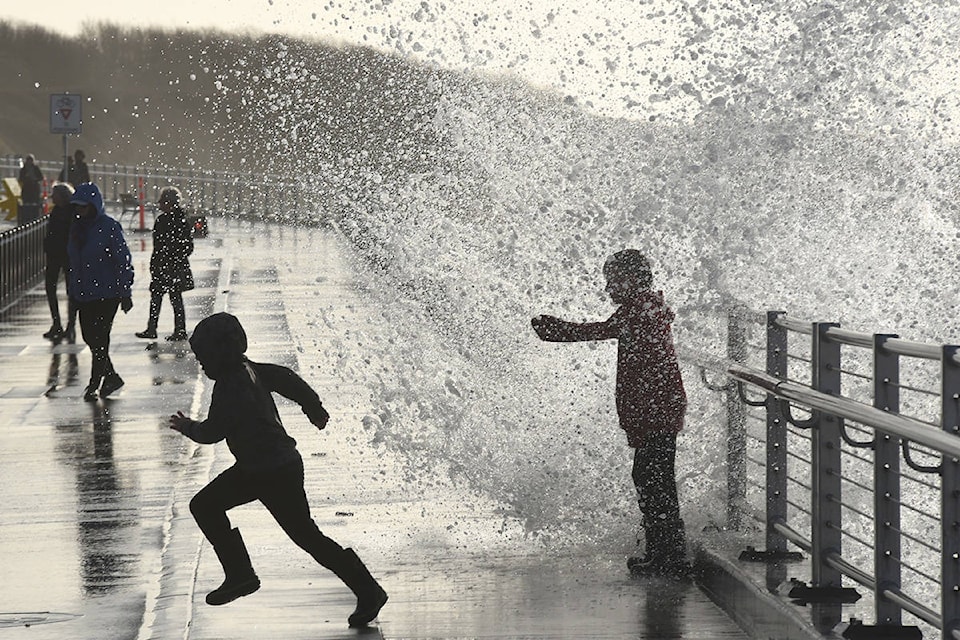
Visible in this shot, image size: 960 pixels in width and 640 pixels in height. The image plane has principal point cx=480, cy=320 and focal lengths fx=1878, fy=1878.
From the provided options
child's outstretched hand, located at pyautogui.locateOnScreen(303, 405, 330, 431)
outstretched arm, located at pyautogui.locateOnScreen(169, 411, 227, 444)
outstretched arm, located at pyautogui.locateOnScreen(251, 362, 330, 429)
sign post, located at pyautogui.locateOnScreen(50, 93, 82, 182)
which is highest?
sign post, located at pyautogui.locateOnScreen(50, 93, 82, 182)

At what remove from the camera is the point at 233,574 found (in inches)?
283

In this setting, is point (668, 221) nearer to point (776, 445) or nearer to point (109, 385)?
point (776, 445)

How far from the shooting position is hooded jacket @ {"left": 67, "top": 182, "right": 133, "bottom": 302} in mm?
14773

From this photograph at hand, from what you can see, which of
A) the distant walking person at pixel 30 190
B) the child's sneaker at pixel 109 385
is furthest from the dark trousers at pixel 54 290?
the distant walking person at pixel 30 190

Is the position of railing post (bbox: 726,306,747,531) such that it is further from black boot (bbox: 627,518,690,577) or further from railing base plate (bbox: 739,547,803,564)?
railing base plate (bbox: 739,547,803,564)

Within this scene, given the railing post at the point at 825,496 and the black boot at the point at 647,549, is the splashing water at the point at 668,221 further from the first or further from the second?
the railing post at the point at 825,496

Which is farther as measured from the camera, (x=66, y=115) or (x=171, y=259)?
(x=66, y=115)

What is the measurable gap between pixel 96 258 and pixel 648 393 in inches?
302

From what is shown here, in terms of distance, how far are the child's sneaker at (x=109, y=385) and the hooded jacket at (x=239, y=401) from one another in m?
8.36

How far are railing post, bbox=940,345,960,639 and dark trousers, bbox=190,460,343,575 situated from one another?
255cm

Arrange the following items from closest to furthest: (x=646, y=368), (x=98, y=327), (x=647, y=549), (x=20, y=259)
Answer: (x=646, y=368)
(x=647, y=549)
(x=98, y=327)
(x=20, y=259)

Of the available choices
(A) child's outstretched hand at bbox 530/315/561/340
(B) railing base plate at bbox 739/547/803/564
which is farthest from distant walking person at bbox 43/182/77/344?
(B) railing base plate at bbox 739/547/803/564

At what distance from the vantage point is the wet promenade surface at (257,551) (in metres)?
7.31

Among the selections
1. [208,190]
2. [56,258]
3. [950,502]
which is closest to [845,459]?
[950,502]
